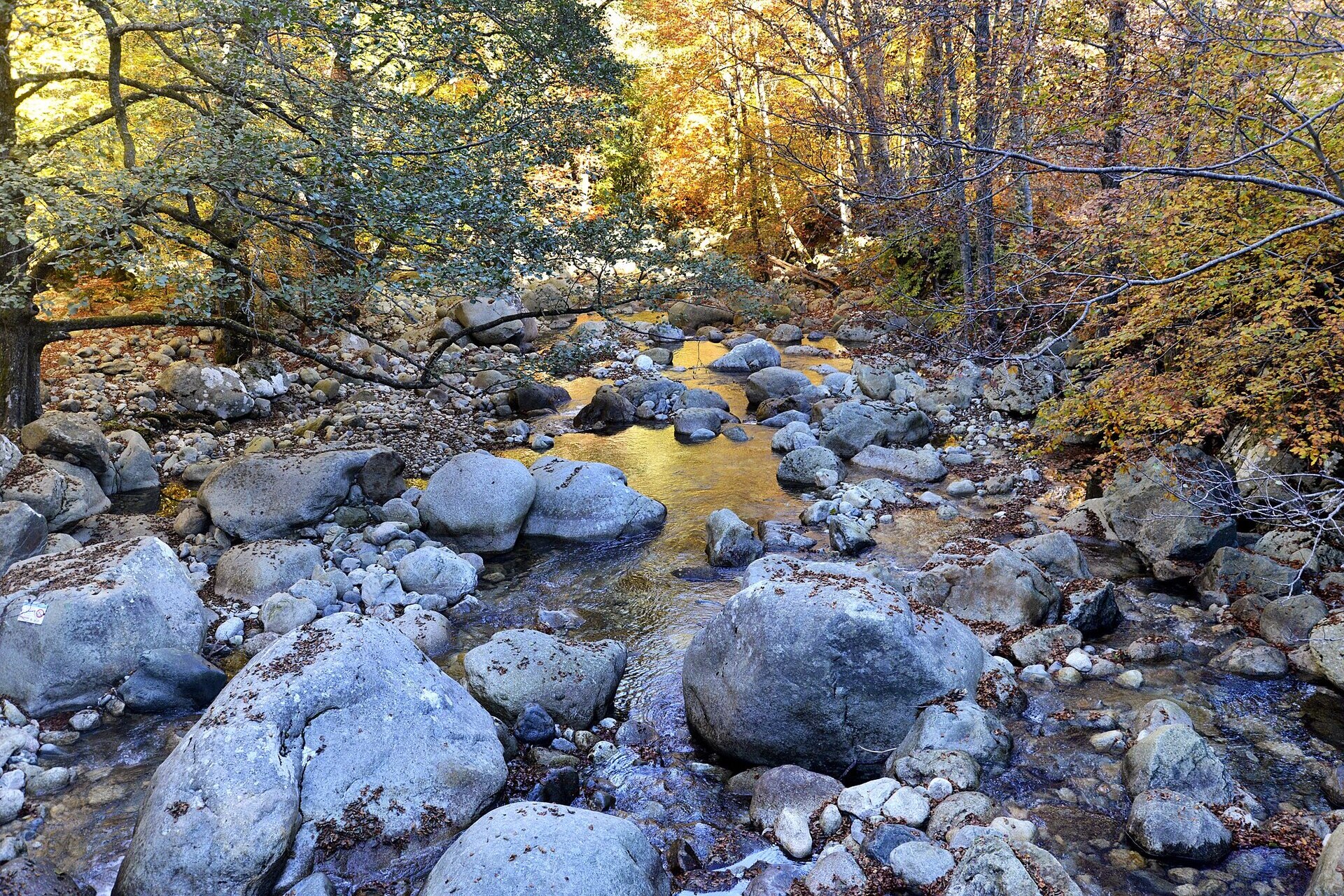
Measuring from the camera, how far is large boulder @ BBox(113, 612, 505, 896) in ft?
14.7

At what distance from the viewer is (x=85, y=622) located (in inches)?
255

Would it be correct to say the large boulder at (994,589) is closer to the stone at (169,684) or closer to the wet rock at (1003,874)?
the wet rock at (1003,874)

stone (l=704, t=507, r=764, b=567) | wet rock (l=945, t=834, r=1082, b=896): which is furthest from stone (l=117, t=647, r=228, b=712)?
wet rock (l=945, t=834, r=1082, b=896)

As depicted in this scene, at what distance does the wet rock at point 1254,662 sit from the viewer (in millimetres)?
6391

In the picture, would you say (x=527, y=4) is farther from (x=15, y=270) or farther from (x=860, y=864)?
(x=860, y=864)

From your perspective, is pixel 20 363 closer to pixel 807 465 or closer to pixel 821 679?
pixel 807 465

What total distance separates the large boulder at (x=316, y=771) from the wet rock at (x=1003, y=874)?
8.79 feet

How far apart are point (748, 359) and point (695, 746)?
12.5 metres

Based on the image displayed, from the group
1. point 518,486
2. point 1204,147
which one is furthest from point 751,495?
Result: point 1204,147

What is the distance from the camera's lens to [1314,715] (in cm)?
592

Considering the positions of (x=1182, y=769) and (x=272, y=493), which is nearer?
(x=1182, y=769)

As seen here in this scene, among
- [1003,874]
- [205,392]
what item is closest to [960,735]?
[1003,874]

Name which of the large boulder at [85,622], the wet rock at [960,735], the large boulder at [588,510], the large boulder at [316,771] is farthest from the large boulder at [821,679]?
the large boulder at [85,622]

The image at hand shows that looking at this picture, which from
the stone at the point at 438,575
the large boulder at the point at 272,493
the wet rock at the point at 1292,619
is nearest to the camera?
the wet rock at the point at 1292,619
